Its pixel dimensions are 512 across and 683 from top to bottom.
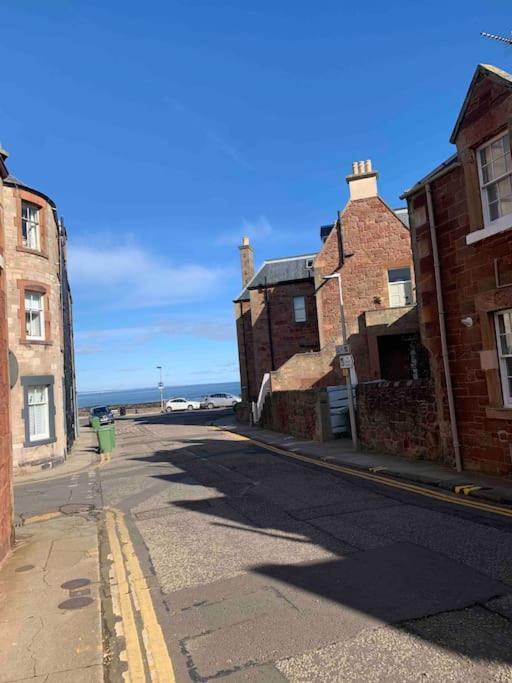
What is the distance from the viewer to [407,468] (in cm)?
1257

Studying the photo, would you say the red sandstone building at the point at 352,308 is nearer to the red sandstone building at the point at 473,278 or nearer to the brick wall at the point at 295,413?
the brick wall at the point at 295,413

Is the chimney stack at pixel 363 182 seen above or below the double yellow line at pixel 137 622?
above

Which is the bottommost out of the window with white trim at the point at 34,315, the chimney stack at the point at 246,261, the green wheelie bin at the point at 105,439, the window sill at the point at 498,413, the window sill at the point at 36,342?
the green wheelie bin at the point at 105,439

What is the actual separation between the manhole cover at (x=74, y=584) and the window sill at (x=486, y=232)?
9186 mm

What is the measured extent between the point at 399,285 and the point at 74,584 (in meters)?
25.2

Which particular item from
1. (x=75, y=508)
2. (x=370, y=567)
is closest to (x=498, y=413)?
(x=370, y=567)

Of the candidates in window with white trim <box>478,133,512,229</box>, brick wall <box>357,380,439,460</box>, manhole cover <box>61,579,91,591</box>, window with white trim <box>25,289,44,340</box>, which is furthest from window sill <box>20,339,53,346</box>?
window with white trim <box>478,133,512,229</box>

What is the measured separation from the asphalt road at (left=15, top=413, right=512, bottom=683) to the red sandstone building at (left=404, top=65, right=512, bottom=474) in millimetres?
2337

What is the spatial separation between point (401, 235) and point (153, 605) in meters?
26.1

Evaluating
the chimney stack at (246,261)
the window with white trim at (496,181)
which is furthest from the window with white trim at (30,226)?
the chimney stack at (246,261)

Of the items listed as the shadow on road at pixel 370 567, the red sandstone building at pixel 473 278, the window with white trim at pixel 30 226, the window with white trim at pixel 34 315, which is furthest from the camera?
the window with white trim at pixel 30 226

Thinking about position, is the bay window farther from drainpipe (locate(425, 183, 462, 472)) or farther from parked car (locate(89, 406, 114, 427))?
parked car (locate(89, 406, 114, 427))

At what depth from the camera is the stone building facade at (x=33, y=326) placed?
19.5 meters

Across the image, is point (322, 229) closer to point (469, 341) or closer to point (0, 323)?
point (469, 341)
